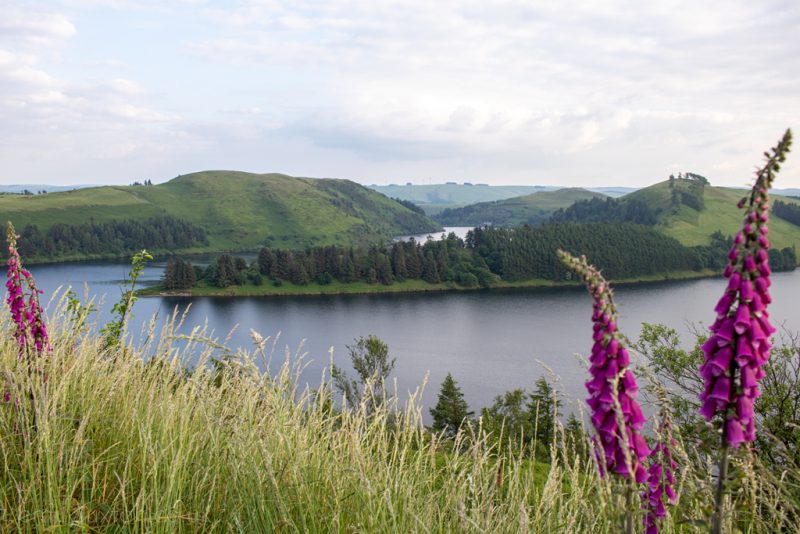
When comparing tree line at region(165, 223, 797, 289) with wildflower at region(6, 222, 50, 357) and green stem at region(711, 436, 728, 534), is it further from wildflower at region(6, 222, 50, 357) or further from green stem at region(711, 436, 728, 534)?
green stem at region(711, 436, 728, 534)

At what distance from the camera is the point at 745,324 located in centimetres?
252

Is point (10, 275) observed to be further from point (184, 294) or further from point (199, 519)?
point (184, 294)

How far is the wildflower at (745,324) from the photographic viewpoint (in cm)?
250

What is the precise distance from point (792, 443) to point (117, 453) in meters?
21.5

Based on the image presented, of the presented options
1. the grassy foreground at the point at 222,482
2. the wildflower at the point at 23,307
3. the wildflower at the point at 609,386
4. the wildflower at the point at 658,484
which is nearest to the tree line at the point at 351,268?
the wildflower at the point at 23,307

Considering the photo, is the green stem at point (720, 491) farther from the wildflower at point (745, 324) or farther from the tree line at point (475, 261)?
the tree line at point (475, 261)

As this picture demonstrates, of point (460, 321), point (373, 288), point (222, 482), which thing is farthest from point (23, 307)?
point (373, 288)

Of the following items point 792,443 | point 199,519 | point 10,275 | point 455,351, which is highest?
point 10,275

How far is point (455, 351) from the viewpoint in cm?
7569

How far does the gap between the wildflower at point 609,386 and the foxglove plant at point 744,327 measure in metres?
0.35

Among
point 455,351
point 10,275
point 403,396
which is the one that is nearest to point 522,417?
point 403,396

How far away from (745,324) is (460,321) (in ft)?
319

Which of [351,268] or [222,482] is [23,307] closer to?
[222,482]

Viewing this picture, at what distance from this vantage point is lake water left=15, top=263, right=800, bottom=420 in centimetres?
6544
